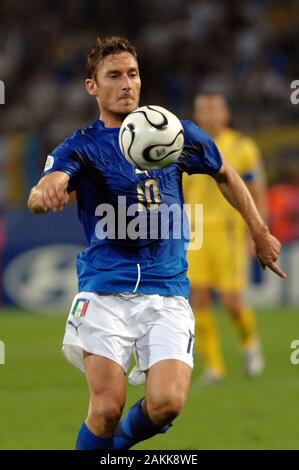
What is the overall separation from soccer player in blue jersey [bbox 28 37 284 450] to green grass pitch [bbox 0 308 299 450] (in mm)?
1142

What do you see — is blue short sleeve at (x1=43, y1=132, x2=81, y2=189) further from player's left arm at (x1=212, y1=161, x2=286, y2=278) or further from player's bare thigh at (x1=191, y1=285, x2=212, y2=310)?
player's bare thigh at (x1=191, y1=285, x2=212, y2=310)

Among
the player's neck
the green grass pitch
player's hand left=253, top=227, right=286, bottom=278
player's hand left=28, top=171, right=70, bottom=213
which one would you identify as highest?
the player's neck

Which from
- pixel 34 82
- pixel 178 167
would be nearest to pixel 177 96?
pixel 34 82

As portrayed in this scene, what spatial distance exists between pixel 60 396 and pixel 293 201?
7248mm

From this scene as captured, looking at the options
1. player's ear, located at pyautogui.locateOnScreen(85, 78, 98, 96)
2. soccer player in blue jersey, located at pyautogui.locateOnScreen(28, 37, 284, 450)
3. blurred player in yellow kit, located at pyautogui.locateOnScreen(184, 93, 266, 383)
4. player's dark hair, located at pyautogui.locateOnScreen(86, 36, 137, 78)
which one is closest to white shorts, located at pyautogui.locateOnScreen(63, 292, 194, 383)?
soccer player in blue jersey, located at pyautogui.locateOnScreen(28, 37, 284, 450)

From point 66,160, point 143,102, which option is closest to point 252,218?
point 66,160

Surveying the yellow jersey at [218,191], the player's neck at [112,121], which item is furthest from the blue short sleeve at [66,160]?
the yellow jersey at [218,191]

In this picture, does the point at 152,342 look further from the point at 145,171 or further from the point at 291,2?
the point at 291,2

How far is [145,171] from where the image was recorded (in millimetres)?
5125

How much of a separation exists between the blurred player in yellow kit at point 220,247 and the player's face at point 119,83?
400cm

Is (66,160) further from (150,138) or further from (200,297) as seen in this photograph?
(200,297)

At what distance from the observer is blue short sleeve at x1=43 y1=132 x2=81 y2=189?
4.92 metres

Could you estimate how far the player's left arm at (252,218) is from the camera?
208 inches

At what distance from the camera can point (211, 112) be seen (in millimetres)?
9219
